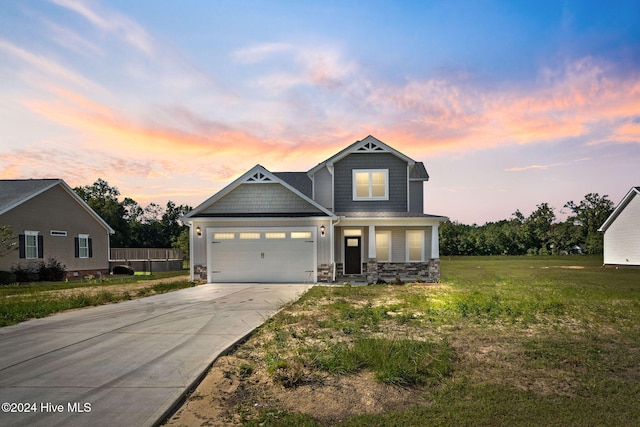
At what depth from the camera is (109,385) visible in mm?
4785

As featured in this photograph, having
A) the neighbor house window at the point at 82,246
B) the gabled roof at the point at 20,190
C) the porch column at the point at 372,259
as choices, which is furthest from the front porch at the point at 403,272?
the neighbor house window at the point at 82,246

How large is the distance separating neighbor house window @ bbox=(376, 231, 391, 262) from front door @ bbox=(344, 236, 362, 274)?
96 centimetres

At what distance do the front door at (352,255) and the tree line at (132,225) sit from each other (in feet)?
70.4

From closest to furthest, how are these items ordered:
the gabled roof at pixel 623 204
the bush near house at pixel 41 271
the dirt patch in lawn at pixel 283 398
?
the dirt patch in lawn at pixel 283 398 → the bush near house at pixel 41 271 → the gabled roof at pixel 623 204

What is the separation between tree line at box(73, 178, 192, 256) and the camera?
42.3 meters

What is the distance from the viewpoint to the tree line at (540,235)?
1889 inches

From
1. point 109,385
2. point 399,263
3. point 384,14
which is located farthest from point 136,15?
point 399,263

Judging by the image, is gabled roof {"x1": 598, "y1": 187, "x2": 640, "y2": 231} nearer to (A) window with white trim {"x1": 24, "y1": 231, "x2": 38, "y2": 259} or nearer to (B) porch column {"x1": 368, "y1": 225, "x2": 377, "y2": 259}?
(B) porch column {"x1": 368, "y1": 225, "x2": 377, "y2": 259}

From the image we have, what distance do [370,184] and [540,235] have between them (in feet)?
127

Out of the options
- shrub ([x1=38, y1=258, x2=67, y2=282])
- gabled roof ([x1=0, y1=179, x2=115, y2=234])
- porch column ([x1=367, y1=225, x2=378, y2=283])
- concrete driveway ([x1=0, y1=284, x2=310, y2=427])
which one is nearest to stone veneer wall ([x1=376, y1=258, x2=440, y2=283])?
porch column ([x1=367, y1=225, x2=378, y2=283])

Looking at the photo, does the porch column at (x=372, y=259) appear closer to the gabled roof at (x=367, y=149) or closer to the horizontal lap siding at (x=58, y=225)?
the gabled roof at (x=367, y=149)

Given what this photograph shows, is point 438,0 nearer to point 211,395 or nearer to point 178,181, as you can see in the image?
point 211,395

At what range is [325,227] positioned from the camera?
18.5 metres

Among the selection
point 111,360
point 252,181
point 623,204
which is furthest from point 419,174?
point 623,204
